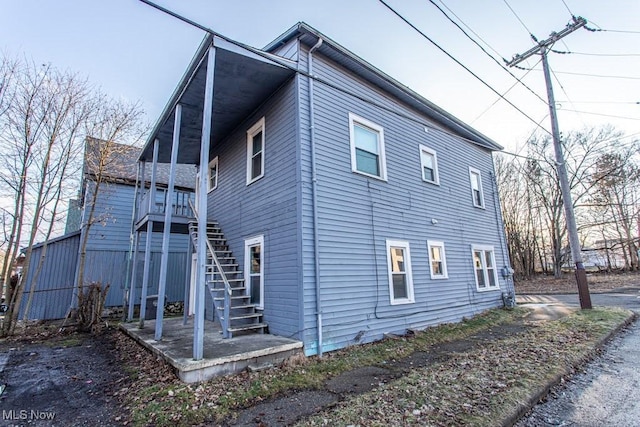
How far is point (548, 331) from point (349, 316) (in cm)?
485

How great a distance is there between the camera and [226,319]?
6117 mm

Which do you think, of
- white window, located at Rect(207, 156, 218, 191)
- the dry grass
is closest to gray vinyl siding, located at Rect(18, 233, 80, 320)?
white window, located at Rect(207, 156, 218, 191)

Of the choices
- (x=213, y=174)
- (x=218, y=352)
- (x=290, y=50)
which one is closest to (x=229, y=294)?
(x=218, y=352)

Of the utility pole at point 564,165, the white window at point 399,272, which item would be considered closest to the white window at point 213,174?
the white window at point 399,272

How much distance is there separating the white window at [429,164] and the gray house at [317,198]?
6 centimetres

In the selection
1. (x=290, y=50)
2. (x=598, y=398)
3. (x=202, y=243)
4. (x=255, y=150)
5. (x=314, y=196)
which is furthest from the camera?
(x=255, y=150)

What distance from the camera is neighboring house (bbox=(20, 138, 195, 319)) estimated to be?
11203mm

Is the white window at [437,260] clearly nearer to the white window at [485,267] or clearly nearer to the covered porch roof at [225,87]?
the white window at [485,267]

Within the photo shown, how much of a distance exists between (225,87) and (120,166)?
8476mm

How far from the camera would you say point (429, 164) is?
32.7 ft

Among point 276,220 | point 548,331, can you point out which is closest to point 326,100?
point 276,220

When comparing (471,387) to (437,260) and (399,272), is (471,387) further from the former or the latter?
(437,260)

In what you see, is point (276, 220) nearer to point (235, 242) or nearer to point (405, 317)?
point (235, 242)

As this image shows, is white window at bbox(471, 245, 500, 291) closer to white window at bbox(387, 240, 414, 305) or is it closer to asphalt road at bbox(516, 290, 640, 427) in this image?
white window at bbox(387, 240, 414, 305)
